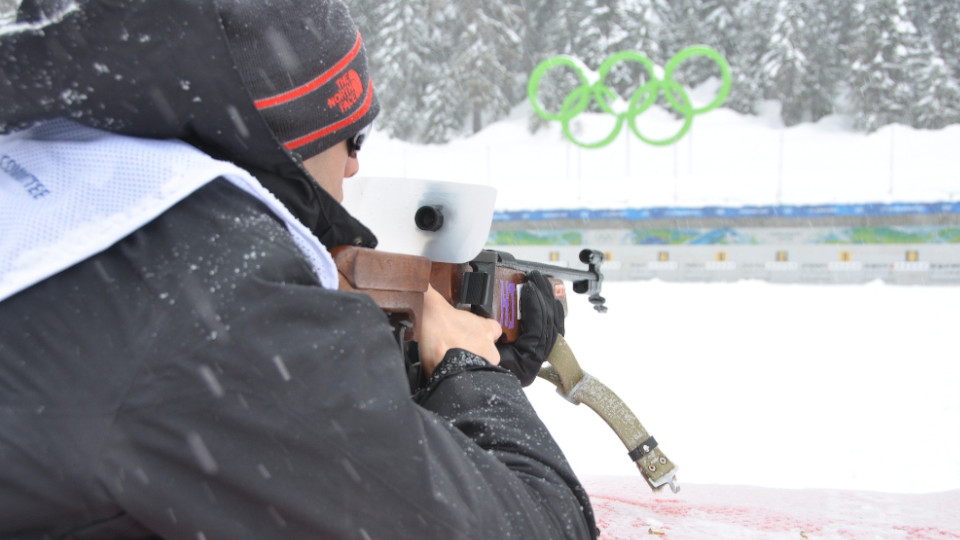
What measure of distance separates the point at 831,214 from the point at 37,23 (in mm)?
Answer: 17700

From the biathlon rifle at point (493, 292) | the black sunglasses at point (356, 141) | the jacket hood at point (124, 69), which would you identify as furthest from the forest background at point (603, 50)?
the jacket hood at point (124, 69)

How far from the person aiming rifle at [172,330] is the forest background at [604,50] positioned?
113 ft

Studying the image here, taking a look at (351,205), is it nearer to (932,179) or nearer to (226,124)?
(226,124)

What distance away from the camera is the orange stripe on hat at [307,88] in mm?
984

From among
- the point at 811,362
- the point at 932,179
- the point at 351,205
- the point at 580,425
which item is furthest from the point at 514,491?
the point at 932,179

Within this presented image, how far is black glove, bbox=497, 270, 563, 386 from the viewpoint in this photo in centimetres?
207

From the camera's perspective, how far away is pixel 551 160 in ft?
100

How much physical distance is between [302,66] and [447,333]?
575mm

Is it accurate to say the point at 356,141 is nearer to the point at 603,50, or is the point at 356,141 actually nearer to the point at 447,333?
the point at 447,333

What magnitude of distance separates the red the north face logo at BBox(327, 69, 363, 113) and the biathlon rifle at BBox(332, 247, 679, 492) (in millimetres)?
245

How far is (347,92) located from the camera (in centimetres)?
114

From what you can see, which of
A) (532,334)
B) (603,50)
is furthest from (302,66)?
(603,50)

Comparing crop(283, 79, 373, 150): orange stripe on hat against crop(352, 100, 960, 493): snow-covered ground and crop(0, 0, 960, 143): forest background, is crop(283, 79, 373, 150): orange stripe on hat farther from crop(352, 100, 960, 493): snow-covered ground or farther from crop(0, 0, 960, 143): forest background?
crop(0, 0, 960, 143): forest background

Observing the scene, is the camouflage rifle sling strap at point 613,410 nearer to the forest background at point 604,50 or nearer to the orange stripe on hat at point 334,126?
the orange stripe on hat at point 334,126
